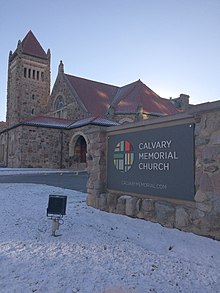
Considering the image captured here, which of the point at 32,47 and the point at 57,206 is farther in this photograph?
the point at 32,47

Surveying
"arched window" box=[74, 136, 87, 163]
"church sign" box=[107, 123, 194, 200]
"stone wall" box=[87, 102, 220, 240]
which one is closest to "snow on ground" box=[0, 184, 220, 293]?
"stone wall" box=[87, 102, 220, 240]

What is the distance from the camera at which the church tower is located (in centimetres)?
3600

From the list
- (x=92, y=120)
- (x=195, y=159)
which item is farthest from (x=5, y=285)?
(x=92, y=120)

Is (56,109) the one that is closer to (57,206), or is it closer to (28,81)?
(28,81)

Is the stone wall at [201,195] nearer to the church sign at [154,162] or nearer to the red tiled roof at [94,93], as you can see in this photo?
the church sign at [154,162]

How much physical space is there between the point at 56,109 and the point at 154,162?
2997cm

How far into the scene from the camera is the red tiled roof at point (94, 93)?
2817 cm

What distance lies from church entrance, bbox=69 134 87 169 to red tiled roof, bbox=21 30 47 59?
18679 millimetres

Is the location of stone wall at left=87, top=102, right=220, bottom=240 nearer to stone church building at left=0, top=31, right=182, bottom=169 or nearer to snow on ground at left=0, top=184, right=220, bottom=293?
snow on ground at left=0, top=184, right=220, bottom=293

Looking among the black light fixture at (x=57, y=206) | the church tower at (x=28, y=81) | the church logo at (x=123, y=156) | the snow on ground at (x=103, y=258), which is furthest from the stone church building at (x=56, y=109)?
the black light fixture at (x=57, y=206)

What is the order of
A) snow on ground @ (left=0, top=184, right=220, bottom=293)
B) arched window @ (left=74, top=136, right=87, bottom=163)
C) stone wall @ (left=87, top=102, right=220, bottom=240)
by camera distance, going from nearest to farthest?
snow on ground @ (left=0, top=184, right=220, bottom=293) < stone wall @ (left=87, top=102, right=220, bottom=240) < arched window @ (left=74, top=136, right=87, bottom=163)

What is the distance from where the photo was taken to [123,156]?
596cm

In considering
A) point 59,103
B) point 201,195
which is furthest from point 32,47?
point 201,195

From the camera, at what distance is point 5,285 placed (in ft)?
8.32
